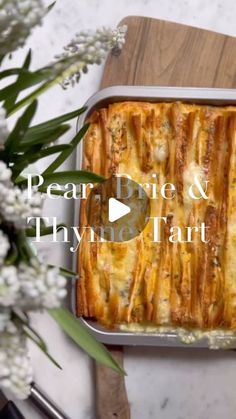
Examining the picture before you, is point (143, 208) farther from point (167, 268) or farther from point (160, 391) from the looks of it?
point (160, 391)

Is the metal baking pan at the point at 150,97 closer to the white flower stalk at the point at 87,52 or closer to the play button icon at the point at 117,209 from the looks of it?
the play button icon at the point at 117,209

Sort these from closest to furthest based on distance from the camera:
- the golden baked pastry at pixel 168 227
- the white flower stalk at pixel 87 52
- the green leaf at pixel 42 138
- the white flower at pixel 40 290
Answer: the white flower at pixel 40 290, the white flower stalk at pixel 87 52, the green leaf at pixel 42 138, the golden baked pastry at pixel 168 227

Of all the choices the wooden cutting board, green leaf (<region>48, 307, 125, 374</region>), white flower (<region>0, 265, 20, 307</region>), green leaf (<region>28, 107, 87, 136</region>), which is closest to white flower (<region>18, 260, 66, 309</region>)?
white flower (<region>0, 265, 20, 307</region>)

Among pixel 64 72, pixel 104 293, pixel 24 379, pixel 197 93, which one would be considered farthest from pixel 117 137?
pixel 24 379

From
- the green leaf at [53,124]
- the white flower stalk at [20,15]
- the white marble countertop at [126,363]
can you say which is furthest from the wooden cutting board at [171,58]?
the white flower stalk at [20,15]

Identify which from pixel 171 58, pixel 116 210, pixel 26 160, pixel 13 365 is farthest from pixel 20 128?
pixel 171 58

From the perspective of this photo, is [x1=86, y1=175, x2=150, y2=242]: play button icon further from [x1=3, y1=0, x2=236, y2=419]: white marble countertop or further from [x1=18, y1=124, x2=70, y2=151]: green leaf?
[x1=18, y1=124, x2=70, y2=151]: green leaf
